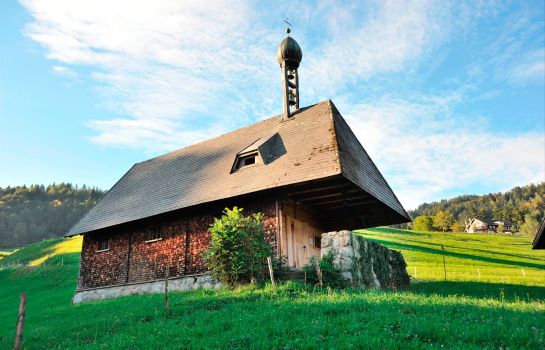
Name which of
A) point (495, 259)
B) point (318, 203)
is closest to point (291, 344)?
point (318, 203)

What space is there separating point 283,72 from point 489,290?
16.7 metres

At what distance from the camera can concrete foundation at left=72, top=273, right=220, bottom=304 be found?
19.2m

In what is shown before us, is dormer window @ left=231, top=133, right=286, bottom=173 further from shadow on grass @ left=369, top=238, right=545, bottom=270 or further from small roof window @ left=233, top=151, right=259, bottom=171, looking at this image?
shadow on grass @ left=369, top=238, right=545, bottom=270

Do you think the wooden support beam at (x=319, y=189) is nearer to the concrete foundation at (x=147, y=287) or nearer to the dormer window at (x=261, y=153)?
the dormer window at (x=261, y=153)

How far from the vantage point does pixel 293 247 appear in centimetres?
1916

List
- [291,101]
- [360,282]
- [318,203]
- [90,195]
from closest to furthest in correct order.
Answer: [360,282]
[318,203]
[291,101]
[90,195]

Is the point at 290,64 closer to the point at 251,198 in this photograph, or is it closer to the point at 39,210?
the point at 251,198

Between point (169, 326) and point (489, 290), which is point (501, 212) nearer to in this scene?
point (489, 290)

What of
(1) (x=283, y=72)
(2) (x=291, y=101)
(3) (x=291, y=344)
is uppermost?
(1) (x=283, y=72)

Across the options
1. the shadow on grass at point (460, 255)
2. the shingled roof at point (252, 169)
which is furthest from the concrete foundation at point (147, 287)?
the shadow on grass at point (460, 255)

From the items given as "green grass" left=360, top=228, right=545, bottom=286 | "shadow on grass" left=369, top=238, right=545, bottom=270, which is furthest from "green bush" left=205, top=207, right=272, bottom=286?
"shadow on grass" left=369, top=238, right=545, bottom=270

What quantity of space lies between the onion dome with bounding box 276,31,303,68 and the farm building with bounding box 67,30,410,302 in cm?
5

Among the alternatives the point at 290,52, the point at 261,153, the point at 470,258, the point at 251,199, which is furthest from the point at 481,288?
the point at 470,258

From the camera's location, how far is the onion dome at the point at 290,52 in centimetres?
2456
